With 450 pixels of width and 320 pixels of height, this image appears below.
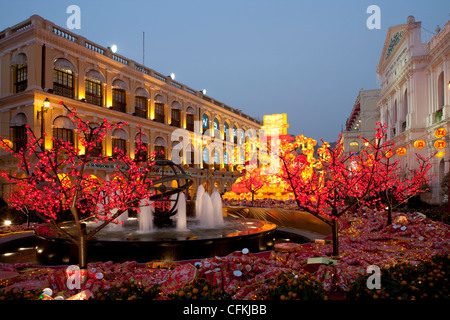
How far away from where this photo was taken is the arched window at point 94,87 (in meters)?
28.2

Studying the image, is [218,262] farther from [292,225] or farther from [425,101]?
[425,101]

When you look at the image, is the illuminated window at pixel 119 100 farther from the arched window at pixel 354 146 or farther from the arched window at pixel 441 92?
the arched window at pixel 354 146

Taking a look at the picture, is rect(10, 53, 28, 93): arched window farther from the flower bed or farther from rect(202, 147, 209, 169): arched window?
rect(202, 147, 209, 169): arched window

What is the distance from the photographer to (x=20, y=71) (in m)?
25.2

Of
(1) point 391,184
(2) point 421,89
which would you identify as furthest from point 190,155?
(1) point 391,184

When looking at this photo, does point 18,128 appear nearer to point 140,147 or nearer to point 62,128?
point 62,128

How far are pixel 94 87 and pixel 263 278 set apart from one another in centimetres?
2804

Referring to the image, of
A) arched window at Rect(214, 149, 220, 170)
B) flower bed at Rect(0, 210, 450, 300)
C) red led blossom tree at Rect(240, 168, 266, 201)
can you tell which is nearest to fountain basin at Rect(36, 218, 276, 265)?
flower bed at Rect(0, 210, 450, 300)

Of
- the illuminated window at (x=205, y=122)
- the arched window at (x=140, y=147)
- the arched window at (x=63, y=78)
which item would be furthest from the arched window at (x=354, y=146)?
the arched window at (x=63, y=78)

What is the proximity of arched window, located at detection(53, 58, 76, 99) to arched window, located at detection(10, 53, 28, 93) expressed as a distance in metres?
2.02

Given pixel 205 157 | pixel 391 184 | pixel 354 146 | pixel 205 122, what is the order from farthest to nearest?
1. pixel 354 146
2. pixel 205 122
3. pixel 205 157
4. pixel 391 184

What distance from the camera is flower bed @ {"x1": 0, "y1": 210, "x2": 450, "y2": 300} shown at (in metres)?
4.76

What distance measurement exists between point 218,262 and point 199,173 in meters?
37.6
